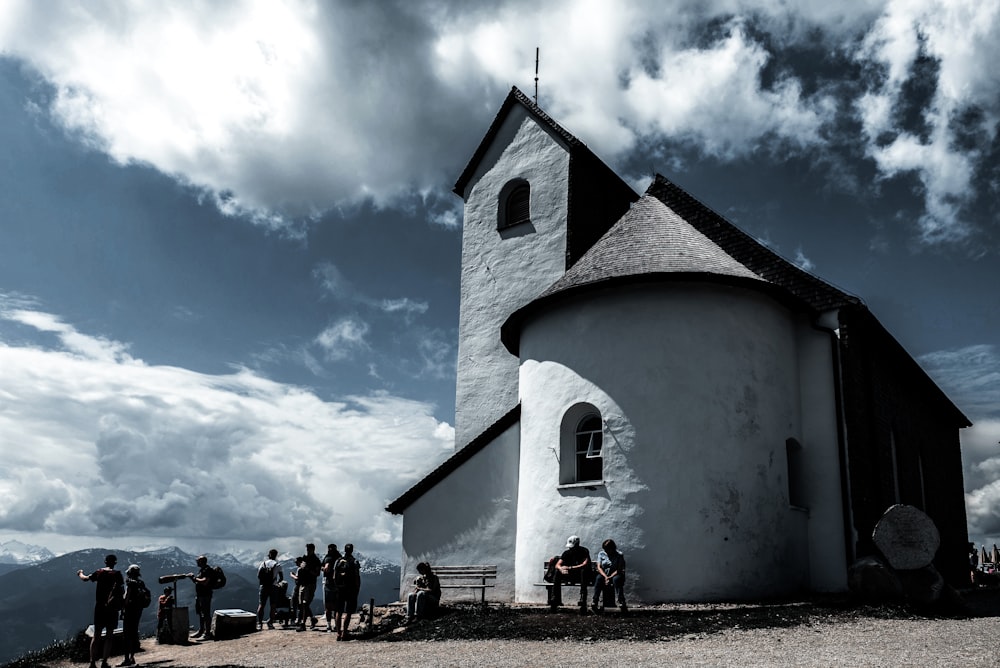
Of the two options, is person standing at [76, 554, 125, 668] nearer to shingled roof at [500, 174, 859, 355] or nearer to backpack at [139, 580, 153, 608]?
backpack at [139, 580, 153, 608]

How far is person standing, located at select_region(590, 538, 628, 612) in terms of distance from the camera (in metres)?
14.4

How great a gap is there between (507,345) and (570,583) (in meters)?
7.00

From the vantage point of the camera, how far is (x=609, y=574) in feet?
47.9

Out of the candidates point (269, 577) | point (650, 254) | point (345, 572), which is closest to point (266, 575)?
point (269, 577)

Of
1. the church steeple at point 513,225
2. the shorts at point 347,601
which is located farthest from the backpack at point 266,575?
the church steeple at point 513,225

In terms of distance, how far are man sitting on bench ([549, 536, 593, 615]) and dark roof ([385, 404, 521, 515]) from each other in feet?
13.7

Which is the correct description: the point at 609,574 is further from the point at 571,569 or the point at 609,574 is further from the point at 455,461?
the point at 455,461

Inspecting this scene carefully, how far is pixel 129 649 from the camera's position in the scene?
14.1m

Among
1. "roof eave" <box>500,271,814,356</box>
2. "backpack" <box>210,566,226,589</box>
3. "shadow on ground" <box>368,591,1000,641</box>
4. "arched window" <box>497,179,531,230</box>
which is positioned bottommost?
"shadow on ground" <box>368,591,1000,641</box>

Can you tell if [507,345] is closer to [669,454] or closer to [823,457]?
[669,454]

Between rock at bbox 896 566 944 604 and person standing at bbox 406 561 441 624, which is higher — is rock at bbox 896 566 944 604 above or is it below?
above

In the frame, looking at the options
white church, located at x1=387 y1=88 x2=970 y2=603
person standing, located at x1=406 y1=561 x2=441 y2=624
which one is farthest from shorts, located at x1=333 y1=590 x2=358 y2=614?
white church, located at x1=387 y1=88 x2=970 y2=603

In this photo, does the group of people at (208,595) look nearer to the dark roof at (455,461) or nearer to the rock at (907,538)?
the dark roof at (455,461)

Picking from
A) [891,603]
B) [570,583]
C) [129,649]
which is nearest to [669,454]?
[570,583]
